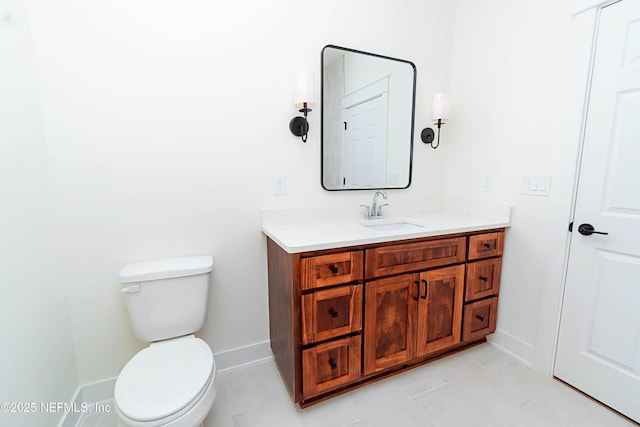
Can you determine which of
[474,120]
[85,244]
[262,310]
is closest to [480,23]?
[474,120]

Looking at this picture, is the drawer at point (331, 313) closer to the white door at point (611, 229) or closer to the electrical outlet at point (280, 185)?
the electrical outlet at point (280, 185)

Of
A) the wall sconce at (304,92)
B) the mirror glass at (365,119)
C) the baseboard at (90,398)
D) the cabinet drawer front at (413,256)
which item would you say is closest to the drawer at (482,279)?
the cabinet drawer front at (413,256)

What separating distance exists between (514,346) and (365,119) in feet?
6.01

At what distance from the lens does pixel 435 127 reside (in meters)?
2.19

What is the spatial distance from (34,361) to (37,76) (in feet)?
4.00

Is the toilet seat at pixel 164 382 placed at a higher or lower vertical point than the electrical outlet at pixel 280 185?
lower

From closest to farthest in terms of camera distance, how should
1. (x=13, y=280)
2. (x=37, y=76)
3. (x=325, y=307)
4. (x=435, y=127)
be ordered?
(x=13, y=280), (x=37, y=76), (x=325, y=307), (x=435, y=127)

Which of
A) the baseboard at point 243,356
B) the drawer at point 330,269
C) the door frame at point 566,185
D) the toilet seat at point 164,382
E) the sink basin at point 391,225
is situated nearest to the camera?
the toilet seat at point 164,382

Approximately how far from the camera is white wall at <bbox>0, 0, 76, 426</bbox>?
3.18 feet

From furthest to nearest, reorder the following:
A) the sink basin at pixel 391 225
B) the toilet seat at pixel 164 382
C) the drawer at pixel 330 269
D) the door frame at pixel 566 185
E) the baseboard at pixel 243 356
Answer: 1. the sink basin at pixel 391 225
2. the baseboard at pixel 243 356
3. the door frame at pixel 566 185
4. the drawer at pixel 330 269
5. the toilet seat at pixel 164 382

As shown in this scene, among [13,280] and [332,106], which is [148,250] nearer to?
[13,280]

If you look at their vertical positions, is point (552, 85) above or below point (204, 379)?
above

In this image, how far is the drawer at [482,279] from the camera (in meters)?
1.77

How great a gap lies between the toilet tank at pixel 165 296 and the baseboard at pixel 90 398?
43 centimetres
